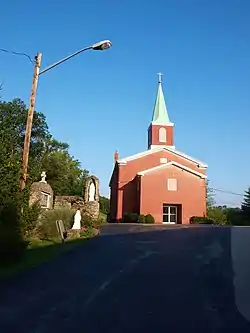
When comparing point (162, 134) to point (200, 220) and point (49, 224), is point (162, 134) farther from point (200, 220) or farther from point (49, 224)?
point (49, 224)

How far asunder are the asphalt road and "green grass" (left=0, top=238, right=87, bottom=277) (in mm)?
450

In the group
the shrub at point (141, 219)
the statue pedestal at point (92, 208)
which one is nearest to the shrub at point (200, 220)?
the shrub at point (141, 219)

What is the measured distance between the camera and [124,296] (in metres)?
8.52

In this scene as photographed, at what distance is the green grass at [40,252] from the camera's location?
11725 millimetres

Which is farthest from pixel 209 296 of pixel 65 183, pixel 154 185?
pixel 65 183

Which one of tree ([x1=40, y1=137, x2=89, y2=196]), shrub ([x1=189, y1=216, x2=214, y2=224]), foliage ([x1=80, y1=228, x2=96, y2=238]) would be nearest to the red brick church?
shrub ([x1=189, y1=216, x2=214, y2=224])

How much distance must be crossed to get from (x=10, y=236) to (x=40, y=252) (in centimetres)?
269

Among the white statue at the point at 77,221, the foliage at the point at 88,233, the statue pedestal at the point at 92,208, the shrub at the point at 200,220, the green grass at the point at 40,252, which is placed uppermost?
the shrub at the point at 200,220

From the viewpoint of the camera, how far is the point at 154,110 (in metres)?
59.9

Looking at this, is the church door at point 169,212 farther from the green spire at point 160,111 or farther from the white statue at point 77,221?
the white statue at point 77,221

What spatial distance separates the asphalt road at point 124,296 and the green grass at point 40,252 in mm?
450

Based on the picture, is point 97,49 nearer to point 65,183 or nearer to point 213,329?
point 213,329

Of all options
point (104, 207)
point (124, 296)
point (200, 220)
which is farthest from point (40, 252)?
point (104, 207)

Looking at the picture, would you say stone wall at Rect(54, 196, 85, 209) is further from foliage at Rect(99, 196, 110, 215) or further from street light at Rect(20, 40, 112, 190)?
foliage at Rect(99, 196, 110, 215)
